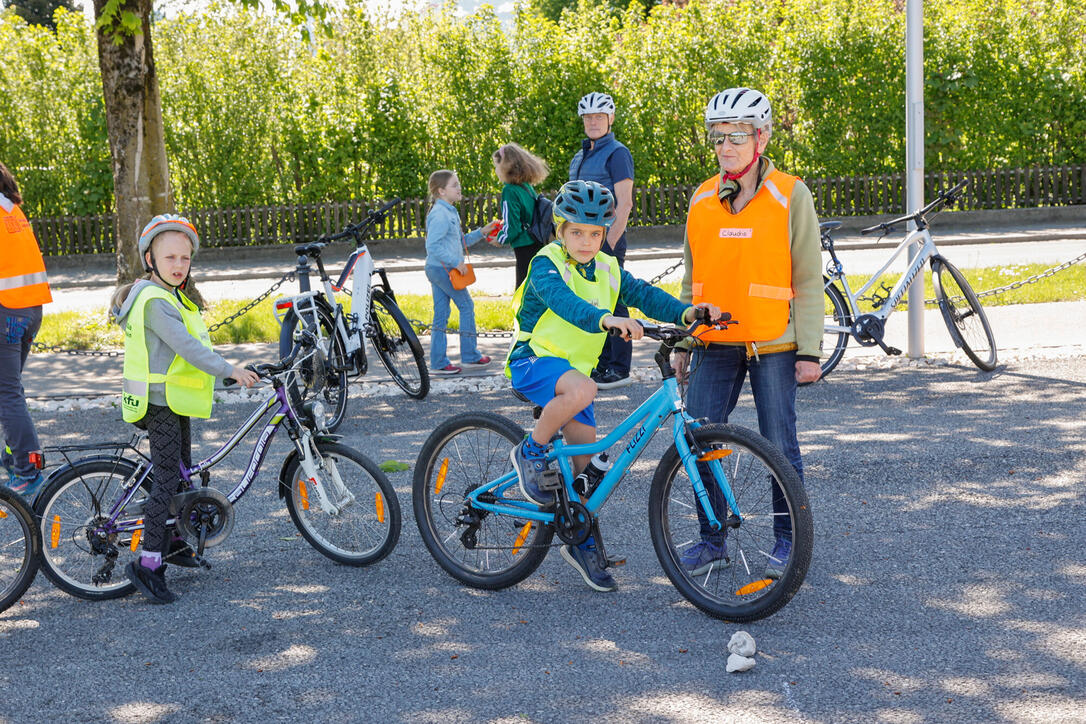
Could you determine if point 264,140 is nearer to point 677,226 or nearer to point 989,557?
point 677,226

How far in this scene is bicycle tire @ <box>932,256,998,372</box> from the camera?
9234mm

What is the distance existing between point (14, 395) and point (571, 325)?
3771mm

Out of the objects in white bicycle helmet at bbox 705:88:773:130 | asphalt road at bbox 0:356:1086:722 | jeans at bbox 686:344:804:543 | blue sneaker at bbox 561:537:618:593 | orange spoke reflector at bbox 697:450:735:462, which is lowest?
asphalt road at bbox 0:356:1086:722

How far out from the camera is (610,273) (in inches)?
201

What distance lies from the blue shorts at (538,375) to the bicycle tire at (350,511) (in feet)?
2.76

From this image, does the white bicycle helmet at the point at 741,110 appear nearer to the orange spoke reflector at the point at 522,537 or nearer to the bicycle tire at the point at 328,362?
the orange spoke reflector at the point at 522,537

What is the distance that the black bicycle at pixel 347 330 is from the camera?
8.69 m

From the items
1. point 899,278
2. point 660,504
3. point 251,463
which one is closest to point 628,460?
point 660,504

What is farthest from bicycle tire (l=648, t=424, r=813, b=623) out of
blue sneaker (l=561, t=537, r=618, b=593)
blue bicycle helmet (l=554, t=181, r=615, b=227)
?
blue bicycle helmet (l=554, t=181, r=615, b=227)

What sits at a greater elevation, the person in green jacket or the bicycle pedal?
the person in green jacket

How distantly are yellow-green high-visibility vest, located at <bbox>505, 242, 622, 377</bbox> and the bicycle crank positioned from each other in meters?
1.52

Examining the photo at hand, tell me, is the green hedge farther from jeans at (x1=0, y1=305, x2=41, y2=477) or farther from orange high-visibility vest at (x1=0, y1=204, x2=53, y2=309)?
jeans at (x1=0, y1=305, x2=41, y2=477)

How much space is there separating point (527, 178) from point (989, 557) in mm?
5447

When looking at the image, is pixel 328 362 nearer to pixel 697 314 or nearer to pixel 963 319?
pixel 697 314
